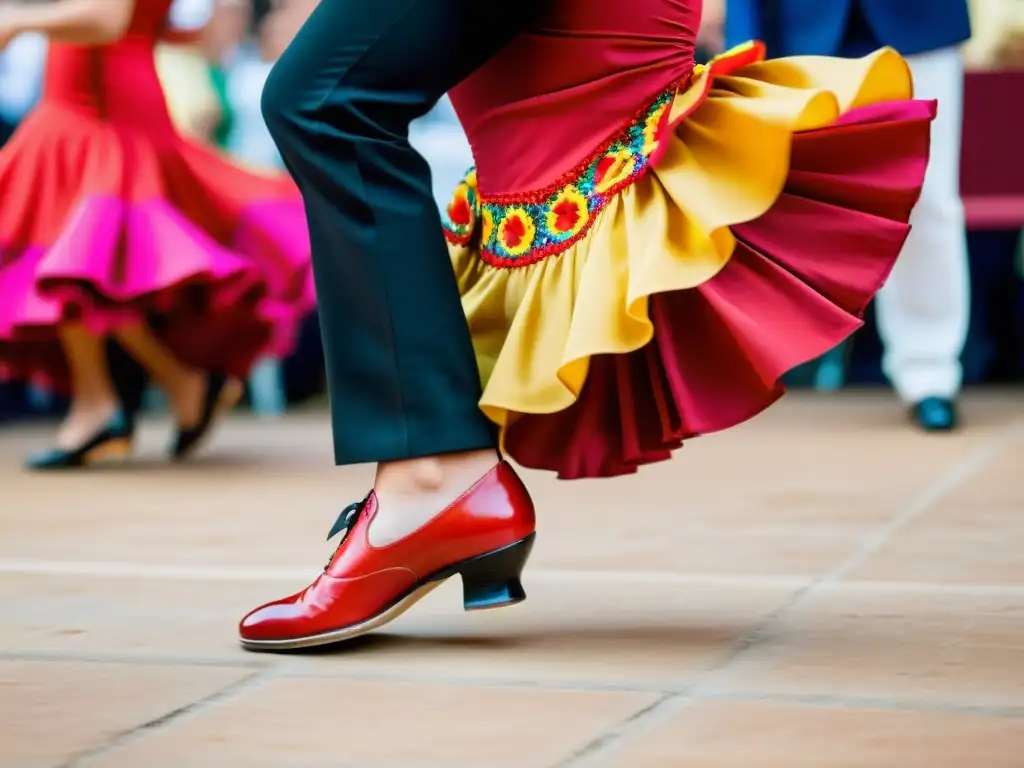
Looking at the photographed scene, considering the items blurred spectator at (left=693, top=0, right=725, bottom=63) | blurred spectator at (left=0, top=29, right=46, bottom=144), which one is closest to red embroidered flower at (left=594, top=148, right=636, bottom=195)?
blurred spectator at (left=693, top=0, right=725, bottom=63)

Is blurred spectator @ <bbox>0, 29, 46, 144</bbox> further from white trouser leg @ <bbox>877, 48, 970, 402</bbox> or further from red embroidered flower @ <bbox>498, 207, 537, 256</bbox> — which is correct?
red embroidered flower @ <bbox>498, 207, 537, 256</bbox>

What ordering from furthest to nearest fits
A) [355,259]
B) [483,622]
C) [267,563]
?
[267,563]
[483,622]
[355,259]

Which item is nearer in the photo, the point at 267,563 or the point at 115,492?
the point at 267,563

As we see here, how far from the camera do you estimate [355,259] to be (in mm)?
1821

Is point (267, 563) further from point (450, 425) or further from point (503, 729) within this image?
point (503, 729)

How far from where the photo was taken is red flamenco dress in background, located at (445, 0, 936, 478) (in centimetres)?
177

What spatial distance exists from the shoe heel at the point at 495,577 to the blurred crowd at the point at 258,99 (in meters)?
3.48

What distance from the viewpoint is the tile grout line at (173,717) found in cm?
144

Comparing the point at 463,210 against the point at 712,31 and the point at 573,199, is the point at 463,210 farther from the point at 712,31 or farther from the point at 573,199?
the point at 712,31

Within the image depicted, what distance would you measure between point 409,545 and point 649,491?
140 cm

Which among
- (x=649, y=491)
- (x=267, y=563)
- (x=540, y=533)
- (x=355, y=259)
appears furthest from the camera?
(x=649, y=491)

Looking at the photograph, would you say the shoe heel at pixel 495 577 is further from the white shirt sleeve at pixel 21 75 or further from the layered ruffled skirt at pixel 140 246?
the white shirt sleeve at pixel 21 75

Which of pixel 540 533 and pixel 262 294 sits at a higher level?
pixel 262 294

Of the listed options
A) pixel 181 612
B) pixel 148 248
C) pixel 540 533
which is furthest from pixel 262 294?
pixel 181 612
